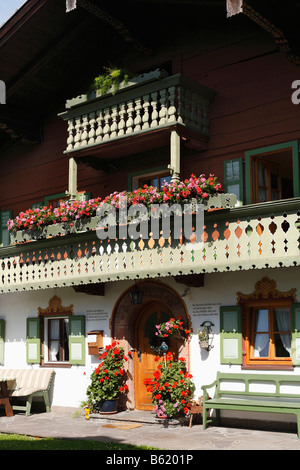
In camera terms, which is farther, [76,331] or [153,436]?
[76,331]

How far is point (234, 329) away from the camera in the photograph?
1186cm

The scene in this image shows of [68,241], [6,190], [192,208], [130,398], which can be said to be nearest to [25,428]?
[130,398]

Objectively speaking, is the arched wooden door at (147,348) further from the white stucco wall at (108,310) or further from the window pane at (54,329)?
the window pane at (54,329)

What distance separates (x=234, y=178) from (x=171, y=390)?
166 inches

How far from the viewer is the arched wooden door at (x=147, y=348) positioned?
13.4 m

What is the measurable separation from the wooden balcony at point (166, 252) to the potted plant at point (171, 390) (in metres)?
1.79

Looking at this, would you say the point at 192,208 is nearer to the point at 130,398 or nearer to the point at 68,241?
the point at 68,241

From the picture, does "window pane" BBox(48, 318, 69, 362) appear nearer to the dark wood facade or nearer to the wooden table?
the wooden table

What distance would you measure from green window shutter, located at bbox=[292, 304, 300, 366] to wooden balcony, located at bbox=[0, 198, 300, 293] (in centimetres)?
119

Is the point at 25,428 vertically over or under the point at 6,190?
under

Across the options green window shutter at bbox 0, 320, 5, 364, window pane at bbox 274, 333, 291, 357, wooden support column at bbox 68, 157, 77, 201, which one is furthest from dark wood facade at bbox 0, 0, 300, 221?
window pane at bbox 274, 333, 291, 357

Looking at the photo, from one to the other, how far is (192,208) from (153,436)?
12.8 feet

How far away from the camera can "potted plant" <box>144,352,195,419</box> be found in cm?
1174

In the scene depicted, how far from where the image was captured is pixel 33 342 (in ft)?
50.1
